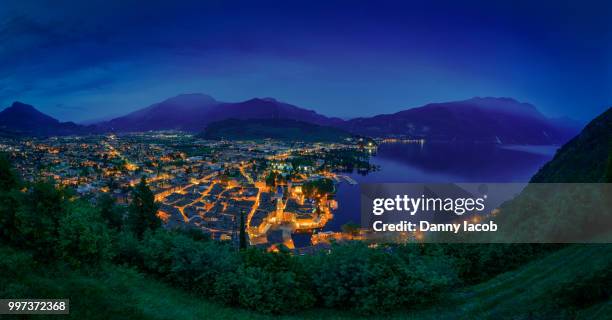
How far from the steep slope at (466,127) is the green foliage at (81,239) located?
479 feet

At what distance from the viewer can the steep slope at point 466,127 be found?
133m

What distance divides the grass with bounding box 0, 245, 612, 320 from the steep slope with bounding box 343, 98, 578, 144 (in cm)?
14167

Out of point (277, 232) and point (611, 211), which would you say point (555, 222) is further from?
point (277, 232)

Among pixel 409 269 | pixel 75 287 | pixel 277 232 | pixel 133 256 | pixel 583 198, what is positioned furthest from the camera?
pixel 277 232

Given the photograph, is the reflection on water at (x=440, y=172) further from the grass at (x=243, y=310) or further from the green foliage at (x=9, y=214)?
the green foliage at (x=9, y=214)

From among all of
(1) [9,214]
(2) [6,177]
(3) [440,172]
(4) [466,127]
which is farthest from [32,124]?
(4) [466,127]

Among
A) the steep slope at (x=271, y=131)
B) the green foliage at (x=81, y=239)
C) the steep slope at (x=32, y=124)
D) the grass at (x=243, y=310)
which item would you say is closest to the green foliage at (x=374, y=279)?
the grass at (x=243, y=310)

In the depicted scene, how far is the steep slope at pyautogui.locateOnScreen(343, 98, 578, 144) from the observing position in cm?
13338

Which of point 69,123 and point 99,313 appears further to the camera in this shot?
point 69,123

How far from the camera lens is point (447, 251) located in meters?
8.63

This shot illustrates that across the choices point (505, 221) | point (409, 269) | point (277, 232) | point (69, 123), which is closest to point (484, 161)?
point (277, 232)

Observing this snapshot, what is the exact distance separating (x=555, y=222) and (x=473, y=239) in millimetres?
2288

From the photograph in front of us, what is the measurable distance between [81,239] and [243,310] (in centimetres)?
318

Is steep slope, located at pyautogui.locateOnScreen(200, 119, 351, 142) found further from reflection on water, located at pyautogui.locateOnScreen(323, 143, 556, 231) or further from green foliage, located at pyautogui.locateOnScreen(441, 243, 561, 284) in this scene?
green foliage, located at pyautogui.locateOnScreen(441, 243, 561, 284)
